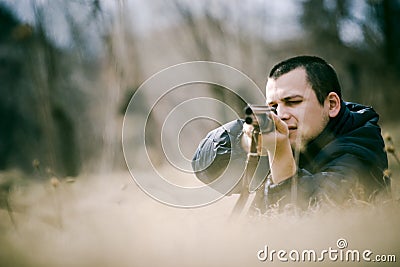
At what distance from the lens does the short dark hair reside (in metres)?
1.98

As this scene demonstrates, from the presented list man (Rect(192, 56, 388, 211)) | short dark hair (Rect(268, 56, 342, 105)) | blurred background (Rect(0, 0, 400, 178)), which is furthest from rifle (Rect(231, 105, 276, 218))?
blurred background (Rect(0, 0, 400, 178))

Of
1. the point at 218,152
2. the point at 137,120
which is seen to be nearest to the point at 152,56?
the point at 137,120

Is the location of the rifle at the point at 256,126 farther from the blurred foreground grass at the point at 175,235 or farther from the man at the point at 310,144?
the blurred foreground grass at the point at 175,235

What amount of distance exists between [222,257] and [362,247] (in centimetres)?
47

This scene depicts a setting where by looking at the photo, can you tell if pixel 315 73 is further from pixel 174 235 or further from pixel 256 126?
pixel 174 235

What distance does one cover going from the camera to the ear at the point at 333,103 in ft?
6.47

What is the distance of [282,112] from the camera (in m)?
1.90

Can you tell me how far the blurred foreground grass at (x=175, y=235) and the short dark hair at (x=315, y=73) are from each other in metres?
0.54

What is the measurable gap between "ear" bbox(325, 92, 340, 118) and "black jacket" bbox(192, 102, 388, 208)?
0.02 meters

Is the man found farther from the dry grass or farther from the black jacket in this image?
the dry grass

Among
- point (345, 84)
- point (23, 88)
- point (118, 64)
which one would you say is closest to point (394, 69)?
point (345, 84)

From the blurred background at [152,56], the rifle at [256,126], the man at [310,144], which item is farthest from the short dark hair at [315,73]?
the blurred background at [152,56]

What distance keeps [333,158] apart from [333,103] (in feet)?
0.92

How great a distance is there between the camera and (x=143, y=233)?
69.6 inches
